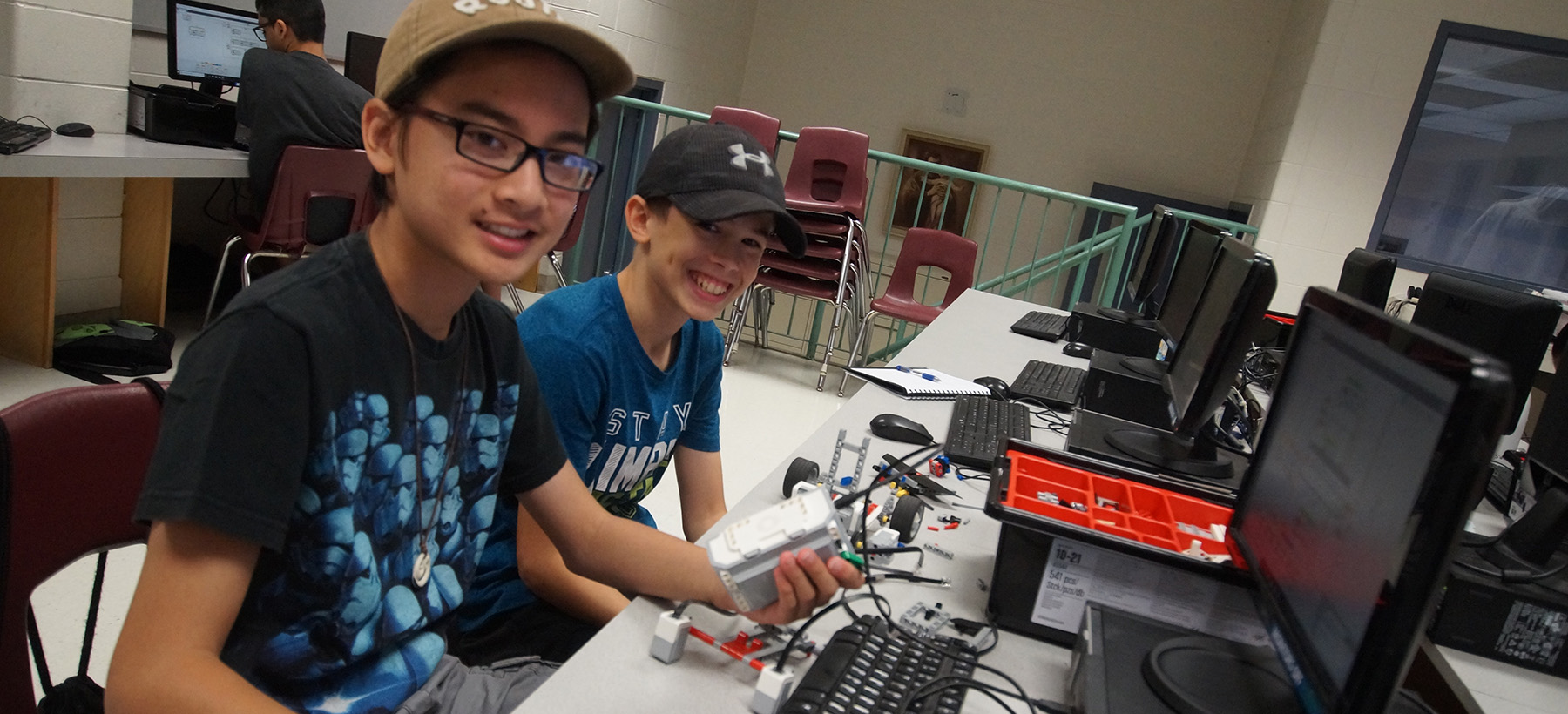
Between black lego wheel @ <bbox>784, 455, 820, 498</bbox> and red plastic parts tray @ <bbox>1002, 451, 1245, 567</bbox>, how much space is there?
0.90ft

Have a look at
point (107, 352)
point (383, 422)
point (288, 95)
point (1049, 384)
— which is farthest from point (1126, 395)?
point (107, 352)

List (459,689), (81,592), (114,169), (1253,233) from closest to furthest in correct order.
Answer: (459,689)
(81,592)
(114,169)
(1253,233)

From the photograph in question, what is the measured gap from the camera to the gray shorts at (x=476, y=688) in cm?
90

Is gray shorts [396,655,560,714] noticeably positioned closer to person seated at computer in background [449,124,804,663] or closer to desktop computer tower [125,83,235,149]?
person seated at computer in background [449,124,804,663]

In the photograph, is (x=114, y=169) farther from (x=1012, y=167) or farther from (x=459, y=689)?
(x=1012, y=167)

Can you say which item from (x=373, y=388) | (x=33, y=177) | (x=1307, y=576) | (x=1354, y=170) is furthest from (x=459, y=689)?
(x=1354, y=170)

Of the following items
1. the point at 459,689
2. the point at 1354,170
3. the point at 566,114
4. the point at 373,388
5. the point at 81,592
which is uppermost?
the point at 1354,170

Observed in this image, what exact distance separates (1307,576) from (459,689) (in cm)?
80

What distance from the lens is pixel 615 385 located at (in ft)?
4.13

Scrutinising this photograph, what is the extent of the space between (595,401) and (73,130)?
2.67 meters

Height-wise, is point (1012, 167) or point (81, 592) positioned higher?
point (1012, 167)

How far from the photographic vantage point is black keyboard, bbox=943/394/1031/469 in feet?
5.29

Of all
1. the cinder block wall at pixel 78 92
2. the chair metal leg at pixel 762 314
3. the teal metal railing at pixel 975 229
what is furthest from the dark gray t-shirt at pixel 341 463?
the teal metal railing at pixel 975 229

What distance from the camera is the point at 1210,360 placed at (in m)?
1.41
